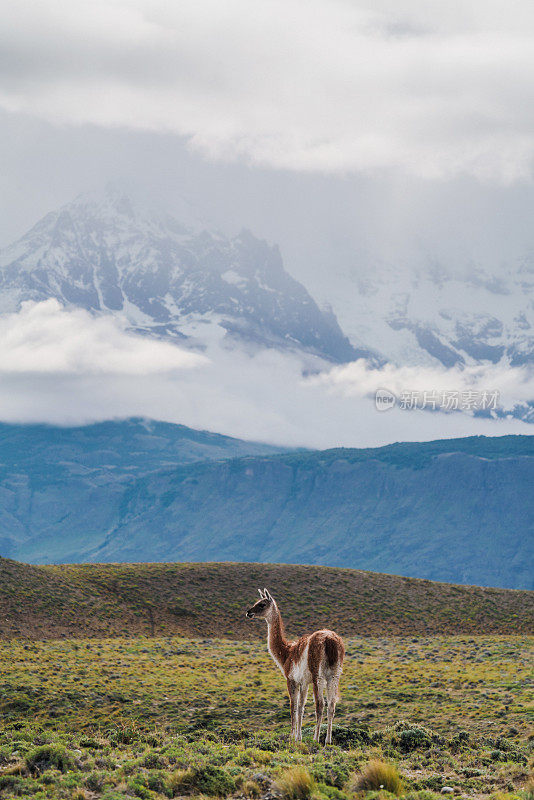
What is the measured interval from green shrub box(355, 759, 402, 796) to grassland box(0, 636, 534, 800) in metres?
0.05

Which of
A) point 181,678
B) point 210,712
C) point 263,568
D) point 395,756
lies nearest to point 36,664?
point 181,678

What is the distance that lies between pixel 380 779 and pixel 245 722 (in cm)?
1476

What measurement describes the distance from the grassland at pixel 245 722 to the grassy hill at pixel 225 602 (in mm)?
10189

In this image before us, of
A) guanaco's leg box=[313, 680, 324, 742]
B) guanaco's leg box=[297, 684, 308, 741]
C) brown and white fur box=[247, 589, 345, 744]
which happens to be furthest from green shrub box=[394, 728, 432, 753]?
guanaco's leg box=[297, 684, 308, 741]

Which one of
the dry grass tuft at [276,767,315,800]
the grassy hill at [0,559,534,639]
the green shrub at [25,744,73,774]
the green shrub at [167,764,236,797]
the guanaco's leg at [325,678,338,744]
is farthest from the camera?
the grassy hill at [0,559,534,639]

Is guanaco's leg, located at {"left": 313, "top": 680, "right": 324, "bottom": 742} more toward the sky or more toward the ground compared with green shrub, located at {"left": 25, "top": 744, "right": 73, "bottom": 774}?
more toward the sky

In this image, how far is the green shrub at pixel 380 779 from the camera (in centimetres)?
1894

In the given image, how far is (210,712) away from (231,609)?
4593 centimetres

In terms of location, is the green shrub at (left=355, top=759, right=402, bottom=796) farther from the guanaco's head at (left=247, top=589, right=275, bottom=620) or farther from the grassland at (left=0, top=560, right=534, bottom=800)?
the guanaco's head at (left=247, top=589, right=275, bottom=620)

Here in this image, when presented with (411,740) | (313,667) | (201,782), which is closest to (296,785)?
(201,782)

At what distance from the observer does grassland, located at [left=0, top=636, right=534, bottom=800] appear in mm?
19000

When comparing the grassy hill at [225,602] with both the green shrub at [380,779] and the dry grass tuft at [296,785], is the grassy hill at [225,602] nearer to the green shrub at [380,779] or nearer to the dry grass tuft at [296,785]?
the green shrub at [380,779]

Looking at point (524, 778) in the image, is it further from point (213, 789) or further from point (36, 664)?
point (36, 664)

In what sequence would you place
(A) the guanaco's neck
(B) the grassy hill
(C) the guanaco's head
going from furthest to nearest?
(B) the grassy hill, (C) the guanaco's head, (A) the guanaco's neck
